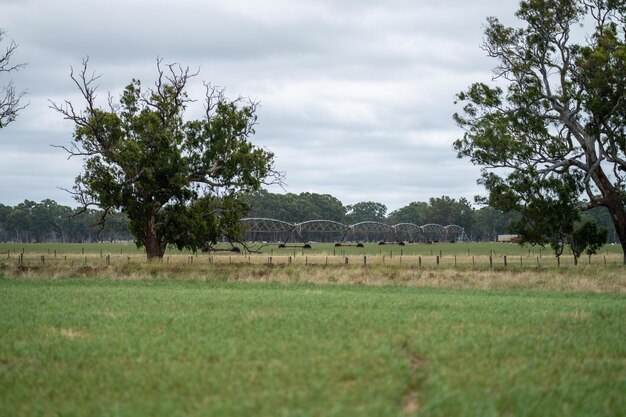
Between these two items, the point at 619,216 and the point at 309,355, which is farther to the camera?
the point at 619,216

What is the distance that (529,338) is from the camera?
1627 centimetres

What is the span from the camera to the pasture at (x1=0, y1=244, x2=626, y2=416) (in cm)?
1069

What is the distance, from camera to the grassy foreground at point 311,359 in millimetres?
→ 10641

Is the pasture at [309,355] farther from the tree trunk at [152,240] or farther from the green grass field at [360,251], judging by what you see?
the green grass field at [360,251]

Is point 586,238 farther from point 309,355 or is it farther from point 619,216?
point 309,355

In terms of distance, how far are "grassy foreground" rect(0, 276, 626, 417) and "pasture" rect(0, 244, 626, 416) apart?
0.04 meters

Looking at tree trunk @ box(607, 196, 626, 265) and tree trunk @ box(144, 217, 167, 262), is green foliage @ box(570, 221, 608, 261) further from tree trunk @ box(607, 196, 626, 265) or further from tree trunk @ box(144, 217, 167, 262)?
tree trunk @ box(144, 217, 167, 262)

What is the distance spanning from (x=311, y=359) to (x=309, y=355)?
0.49 metres

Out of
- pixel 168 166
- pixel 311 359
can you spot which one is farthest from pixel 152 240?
pixel 311 359

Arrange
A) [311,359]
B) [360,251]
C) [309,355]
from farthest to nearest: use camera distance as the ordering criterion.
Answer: [360,251] < [309,355] < [311,359]

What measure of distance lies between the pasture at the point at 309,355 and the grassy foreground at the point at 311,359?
40 millimetres

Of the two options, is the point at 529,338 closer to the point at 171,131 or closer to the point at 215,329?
the point at 215,329

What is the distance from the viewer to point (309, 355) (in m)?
13.8

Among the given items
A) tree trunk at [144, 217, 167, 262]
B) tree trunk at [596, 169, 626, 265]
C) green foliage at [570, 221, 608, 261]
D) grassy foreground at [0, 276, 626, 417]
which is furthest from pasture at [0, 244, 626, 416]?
tree trunk at [596, 169, 626, 265]
